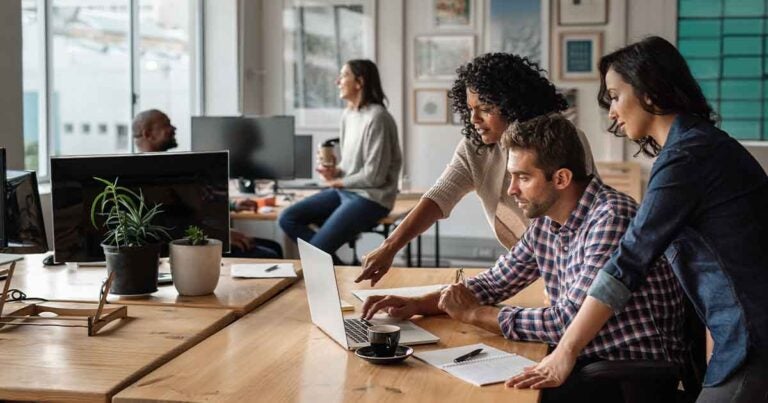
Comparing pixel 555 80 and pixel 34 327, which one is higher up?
pixel 555 80

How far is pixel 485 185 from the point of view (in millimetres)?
3236

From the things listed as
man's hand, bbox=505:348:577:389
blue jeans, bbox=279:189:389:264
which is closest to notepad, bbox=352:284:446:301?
man's hand, bbox=505:348:577:389

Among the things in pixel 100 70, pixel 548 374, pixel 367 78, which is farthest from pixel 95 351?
pixel 100 70

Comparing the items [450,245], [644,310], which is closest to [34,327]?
[644,310]

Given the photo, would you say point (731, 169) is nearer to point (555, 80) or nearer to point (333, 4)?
point (555, 80)

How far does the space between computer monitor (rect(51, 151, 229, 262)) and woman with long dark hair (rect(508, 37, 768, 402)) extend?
1.39 meters

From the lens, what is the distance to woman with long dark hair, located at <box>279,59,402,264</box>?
17.7ft

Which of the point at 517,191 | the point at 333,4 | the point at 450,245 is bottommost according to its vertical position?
the point at 450,245

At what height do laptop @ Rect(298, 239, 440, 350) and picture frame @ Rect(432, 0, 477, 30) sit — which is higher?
picture frame @ Rect(432, 0, 477, 30)

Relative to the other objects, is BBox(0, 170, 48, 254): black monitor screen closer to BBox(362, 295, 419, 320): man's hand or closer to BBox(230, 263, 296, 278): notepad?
BBox(230, 263, 296, 278): notepad

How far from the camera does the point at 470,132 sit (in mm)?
3160

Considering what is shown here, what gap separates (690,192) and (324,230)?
3683mm

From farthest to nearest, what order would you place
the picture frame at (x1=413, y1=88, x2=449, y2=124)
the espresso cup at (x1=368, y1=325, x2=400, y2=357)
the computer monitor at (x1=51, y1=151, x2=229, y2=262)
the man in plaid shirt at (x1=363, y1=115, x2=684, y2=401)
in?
the picture frame at (x1=413, y1=88, x2=449, y2=124) → the computer monitor at (x1=51, y1=151, x2=229, y2=262) → the man in plaid shirt at (x1=363, y1=115, x2=684, y2=401) → the espresso cup at (x1=368, y1=325, x2=400, y2=357)

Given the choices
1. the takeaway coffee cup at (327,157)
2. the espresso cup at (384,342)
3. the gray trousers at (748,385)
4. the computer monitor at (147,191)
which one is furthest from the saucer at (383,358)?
the takeaway coffee cup at (327,157)
